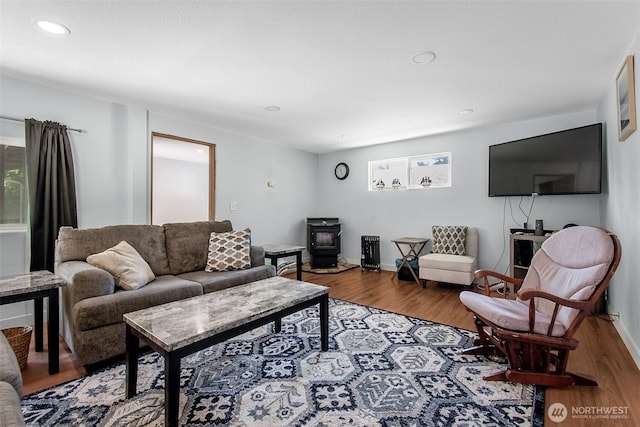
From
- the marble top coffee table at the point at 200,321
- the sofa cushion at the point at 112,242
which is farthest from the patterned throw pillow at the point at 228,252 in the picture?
the marble top coffee table at the point at 200,321

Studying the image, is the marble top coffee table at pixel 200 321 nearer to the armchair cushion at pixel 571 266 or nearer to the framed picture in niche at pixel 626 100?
the armchair cushion at pixel 571 266

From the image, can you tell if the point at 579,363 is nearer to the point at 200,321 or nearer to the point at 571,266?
the point at 571,266

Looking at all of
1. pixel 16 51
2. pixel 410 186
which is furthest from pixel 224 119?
pixel 410 186

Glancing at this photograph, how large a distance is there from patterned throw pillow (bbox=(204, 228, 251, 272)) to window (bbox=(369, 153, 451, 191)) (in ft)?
9.76

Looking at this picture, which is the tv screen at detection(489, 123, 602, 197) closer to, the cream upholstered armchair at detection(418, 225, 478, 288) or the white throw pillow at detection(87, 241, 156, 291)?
the cream upholstered armchair at detection(418, 225, 478, 288)

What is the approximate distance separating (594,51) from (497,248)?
2636mm

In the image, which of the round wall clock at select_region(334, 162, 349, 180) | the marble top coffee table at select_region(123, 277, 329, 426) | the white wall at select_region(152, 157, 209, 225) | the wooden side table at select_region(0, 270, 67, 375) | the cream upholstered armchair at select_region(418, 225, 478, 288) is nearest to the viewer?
the marble top coffee table at select_region(123, 277, 329, 426)

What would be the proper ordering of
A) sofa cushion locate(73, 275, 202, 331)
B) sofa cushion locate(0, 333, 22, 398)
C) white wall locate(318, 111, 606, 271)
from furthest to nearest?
1. white wall locate(318, 111, 606, 271)
2. sofa cushion locate(73, 275, 202, 331)
3. sofa cushion locate(0, 333, 22, 398)

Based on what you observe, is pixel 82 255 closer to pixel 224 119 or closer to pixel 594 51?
pixel 224 119

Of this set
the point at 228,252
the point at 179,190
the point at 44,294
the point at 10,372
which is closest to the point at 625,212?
the point at 228,252

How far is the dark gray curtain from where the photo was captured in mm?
2670

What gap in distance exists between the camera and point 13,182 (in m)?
2.69

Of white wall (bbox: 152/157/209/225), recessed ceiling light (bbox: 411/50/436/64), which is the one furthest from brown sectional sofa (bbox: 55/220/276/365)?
white wall (bbox: 152/157/209/225)

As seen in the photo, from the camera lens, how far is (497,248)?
4.11 metres
